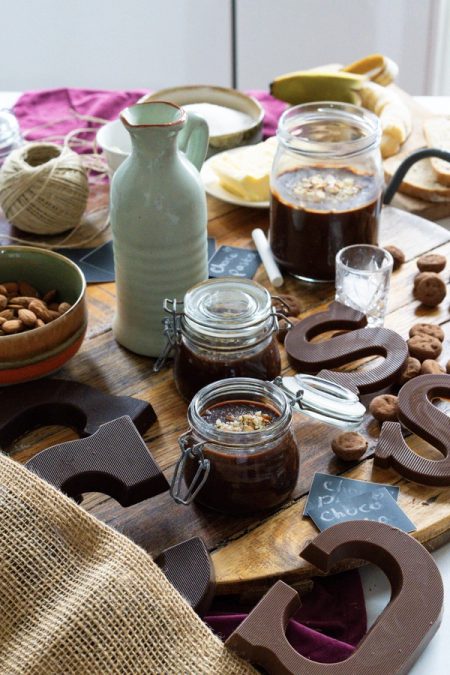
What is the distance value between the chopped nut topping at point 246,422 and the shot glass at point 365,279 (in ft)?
1.32

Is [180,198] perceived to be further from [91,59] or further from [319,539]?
[91,59]

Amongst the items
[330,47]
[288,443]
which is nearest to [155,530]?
[288,443]

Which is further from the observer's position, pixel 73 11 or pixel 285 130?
pixel 73 11

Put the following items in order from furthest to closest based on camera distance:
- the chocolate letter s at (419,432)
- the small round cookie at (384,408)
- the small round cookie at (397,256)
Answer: the small round cookie at (397,256) → the small round cookie at (384,408) → the chocolate letter s at (419,432)

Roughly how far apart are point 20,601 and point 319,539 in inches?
12.7

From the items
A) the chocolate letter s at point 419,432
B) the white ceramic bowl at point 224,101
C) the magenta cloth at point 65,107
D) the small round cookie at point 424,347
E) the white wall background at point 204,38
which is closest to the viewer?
the chocolate letter s at point 419,432

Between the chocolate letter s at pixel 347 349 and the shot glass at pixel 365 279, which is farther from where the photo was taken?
the shot glass at pixel 365 279

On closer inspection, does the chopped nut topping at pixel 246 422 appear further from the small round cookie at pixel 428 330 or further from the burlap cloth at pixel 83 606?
the small round cookie at pixel 428 330

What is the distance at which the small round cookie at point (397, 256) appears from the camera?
141 cm

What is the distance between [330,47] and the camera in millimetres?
3797

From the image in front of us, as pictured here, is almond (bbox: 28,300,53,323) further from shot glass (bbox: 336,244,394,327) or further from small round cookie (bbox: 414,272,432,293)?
small round cookie (bbox: 414,272,432,293)

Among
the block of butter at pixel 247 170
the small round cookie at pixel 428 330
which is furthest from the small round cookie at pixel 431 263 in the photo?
the block of butter at pixel 247 170

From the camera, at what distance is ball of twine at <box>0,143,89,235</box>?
4.71ft

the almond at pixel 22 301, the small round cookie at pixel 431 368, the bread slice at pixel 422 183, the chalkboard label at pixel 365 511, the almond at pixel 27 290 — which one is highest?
the almond at pixel 22 301
